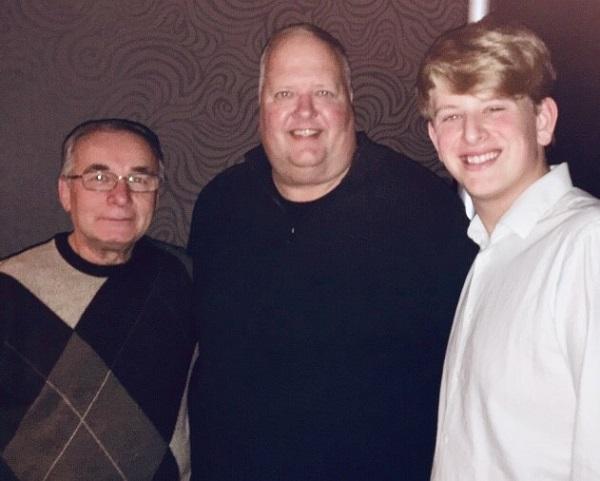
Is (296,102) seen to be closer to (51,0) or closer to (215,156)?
(215,156)

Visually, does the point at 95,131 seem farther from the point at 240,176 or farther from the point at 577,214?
the point at 577,214

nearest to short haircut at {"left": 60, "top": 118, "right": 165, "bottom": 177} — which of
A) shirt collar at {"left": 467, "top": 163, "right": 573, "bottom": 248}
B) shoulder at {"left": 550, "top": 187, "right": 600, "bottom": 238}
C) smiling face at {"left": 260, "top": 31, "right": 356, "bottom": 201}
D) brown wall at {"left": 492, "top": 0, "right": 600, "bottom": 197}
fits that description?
smiling face at {"left": 260, "top": 31, "right": 356, "bottom": 201}

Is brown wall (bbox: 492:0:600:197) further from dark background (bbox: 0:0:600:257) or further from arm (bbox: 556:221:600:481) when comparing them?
arm (bbox: 556:221:600:481)

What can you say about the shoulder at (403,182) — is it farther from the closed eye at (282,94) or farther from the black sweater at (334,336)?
the closed eye at (282,94)

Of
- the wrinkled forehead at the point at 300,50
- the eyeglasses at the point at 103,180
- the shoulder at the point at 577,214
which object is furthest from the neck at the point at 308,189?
the shoulder at the point at 577,214

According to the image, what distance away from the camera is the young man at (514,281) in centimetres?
119

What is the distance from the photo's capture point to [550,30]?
7.74ft

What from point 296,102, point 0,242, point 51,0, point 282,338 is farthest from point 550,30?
point 0,242

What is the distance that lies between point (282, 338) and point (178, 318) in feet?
1.13

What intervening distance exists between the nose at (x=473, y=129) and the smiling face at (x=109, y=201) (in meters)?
1.01

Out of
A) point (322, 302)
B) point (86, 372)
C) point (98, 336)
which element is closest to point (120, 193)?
point (98, 336)

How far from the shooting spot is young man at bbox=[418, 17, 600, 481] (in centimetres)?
119

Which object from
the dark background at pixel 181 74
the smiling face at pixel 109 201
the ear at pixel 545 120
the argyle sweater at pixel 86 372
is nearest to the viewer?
the ear at pixel 545 120

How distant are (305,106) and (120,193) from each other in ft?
2.04
